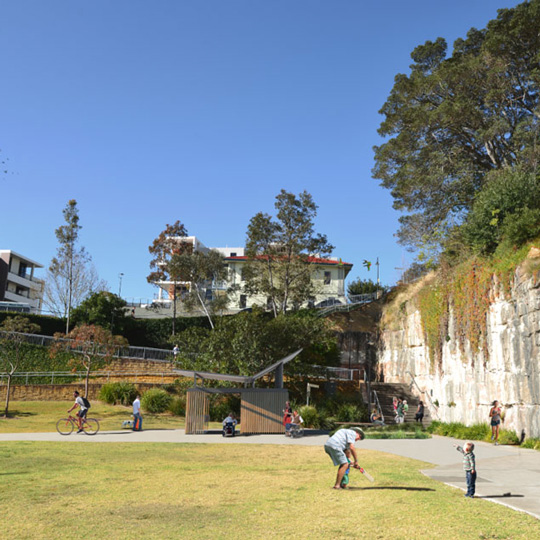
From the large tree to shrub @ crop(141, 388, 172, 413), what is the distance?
17.8m

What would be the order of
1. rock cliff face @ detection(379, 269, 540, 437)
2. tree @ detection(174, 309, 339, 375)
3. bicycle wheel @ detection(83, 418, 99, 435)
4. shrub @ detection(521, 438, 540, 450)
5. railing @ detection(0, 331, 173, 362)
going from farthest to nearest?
railing @ detection(0, 331, 173, 362)
tree @ detection(174, 309, 339, 375)
bicycle wheel @ detection(83, 418, 99, 435)
rock cliff face @ detection(379, 269, 540, 437)
shrub @ detection(521, 438, 540, 450)

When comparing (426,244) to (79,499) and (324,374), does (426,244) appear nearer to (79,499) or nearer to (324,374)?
(324,374)

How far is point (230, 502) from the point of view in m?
8.93

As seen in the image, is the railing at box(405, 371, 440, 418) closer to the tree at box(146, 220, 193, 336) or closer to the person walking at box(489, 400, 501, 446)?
the person walking at box(489, 400, 501, 446)

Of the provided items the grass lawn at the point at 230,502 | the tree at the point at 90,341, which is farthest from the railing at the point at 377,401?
the tree at the point at 90,341

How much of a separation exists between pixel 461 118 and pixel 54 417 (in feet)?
89.0

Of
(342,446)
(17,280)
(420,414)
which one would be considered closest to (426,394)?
(420,414)

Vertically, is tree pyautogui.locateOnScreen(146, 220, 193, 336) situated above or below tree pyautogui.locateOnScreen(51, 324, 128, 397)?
above

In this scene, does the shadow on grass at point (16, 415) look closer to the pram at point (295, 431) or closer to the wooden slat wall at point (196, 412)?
the wooden slat wall at point (196, 412)

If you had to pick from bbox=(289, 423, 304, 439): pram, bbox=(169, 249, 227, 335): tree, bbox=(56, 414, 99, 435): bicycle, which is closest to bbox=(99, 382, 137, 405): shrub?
bbox=(56, 414, 99, 435): bicycle

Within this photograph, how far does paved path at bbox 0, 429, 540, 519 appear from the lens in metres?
9.66

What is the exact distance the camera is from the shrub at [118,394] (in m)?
31.0

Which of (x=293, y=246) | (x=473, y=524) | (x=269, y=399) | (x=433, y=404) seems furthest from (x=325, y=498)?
(x=293, y=246)

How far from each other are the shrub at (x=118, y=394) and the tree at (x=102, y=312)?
10880mm
